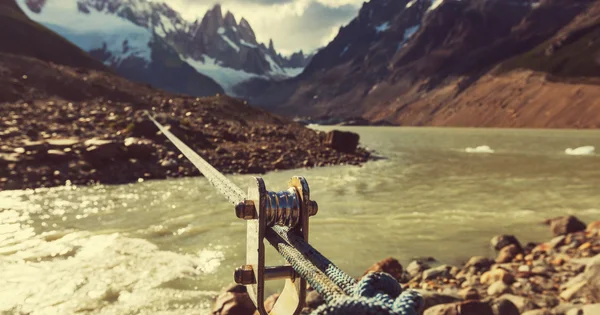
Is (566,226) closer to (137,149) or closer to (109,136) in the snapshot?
(137,149)

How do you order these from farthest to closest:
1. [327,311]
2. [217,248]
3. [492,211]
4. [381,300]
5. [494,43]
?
[494,43]
[492,211]
[217,248]
[381,300]
[327,311]

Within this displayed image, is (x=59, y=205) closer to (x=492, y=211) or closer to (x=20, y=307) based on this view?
(x=20, y=307)

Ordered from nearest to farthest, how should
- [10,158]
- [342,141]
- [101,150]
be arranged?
[10,158], [101,150], [342,141]

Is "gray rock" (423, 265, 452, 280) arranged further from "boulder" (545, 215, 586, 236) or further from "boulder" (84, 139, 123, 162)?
"boulder" (84, 139, 123, 162)

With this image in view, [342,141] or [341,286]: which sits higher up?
[342,141]

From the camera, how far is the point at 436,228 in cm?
1339

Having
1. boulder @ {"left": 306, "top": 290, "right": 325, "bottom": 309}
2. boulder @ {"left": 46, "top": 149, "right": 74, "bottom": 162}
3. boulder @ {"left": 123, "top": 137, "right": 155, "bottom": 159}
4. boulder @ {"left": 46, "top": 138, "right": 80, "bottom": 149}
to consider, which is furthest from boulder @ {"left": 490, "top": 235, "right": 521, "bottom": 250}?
boulder @ {"left": 46, "top": 138, "right": 80, "bottom": 149}

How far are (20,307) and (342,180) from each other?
16517 millimetres

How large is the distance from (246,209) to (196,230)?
33.4ft

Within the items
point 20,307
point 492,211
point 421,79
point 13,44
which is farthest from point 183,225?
point 421,79

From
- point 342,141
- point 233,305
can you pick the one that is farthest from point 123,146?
point 233,305

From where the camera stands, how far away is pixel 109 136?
23.9m

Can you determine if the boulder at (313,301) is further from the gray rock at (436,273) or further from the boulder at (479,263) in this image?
the boulder at (479,263)

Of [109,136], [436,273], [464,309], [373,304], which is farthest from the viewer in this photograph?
[109,136]
